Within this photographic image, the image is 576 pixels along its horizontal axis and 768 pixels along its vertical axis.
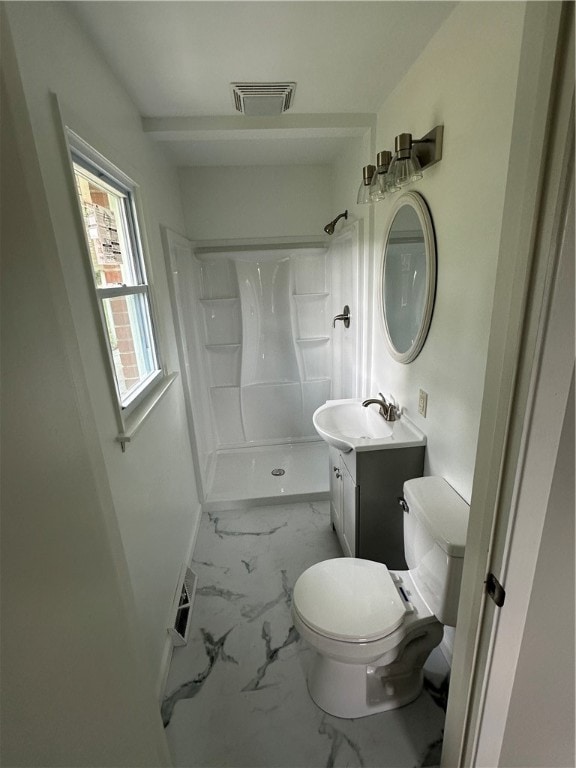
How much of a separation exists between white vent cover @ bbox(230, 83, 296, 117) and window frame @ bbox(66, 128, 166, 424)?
62 cm

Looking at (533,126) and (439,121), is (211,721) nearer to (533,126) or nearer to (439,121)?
(533,126)

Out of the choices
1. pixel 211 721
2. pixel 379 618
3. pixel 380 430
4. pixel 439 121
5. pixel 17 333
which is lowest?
pixel 211 721

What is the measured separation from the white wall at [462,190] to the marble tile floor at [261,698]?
0.91 metres

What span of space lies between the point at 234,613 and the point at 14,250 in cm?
184

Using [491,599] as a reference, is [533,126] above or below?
above

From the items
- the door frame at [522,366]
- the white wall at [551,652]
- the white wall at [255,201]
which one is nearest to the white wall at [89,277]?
the white wall at [255,201]

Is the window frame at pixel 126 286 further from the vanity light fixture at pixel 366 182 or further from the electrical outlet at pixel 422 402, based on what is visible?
the electrical outlet at pixel 422 402

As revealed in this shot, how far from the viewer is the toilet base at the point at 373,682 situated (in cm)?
133

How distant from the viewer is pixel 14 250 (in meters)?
0.56

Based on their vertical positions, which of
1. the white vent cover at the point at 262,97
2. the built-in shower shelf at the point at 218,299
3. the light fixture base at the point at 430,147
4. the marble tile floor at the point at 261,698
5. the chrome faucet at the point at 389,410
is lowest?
the marble tile floor at the point at 261,698

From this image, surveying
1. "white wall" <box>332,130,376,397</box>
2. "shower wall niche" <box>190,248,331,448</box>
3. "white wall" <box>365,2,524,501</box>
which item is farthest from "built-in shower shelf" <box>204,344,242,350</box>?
"white wall" <box>365,2,524,501</box>

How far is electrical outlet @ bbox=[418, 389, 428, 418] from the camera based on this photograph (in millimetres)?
1560

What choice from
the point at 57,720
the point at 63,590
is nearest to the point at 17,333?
the point at 63,590

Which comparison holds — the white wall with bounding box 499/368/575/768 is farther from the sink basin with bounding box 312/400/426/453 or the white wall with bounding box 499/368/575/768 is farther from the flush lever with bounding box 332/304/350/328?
the flush lever with bounding box 332/304/350/328
